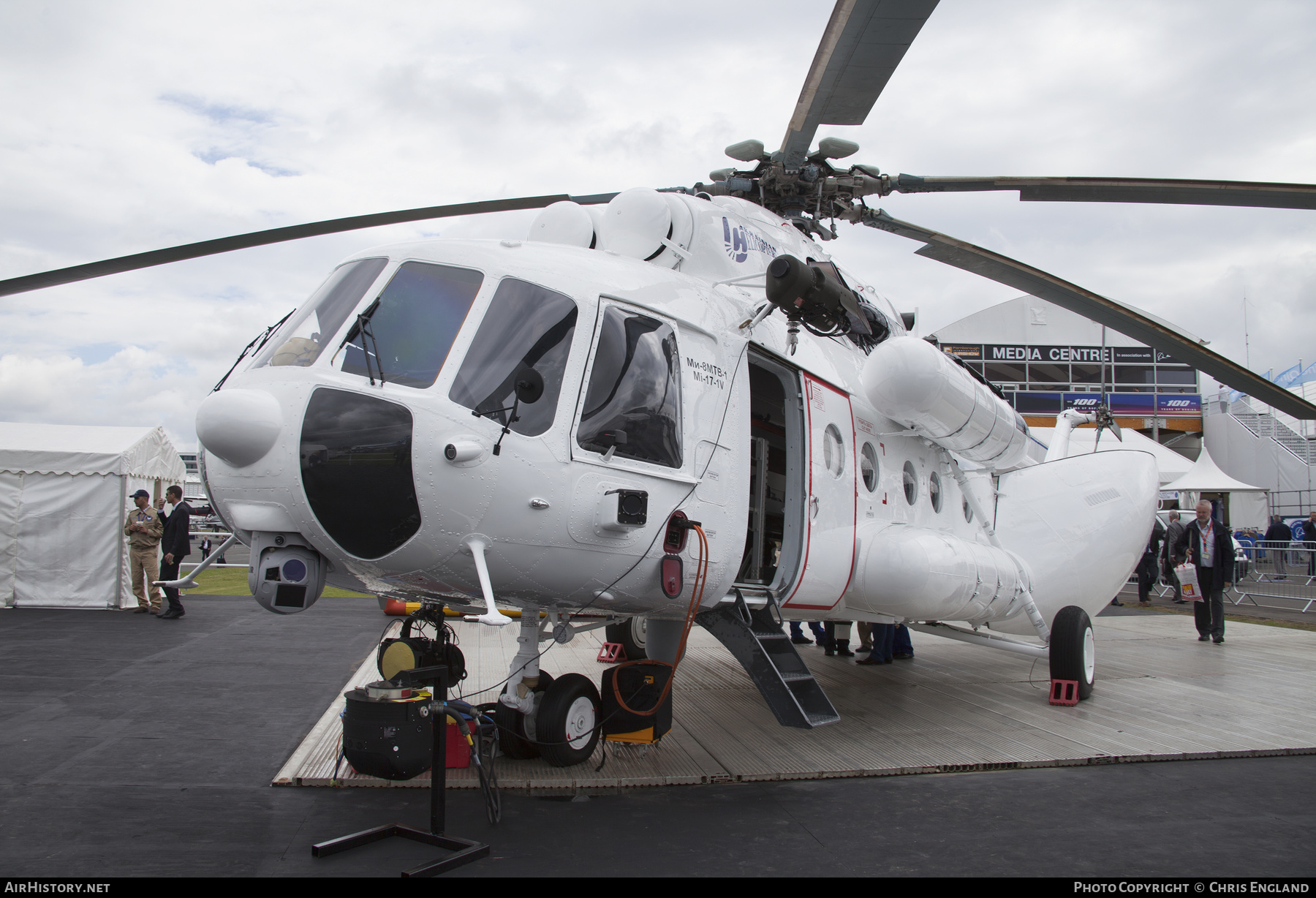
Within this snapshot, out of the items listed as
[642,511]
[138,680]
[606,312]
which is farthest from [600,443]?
[138,680]

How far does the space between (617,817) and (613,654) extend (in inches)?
186

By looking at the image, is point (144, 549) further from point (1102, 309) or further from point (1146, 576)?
point (1146, 576)

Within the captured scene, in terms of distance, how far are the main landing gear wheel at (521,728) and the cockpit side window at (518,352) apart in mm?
1967

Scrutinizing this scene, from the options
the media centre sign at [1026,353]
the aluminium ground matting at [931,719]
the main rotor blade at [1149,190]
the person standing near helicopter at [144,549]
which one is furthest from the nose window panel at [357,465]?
the media centre sign at [1026,353]

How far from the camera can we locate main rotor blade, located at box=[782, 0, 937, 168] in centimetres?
488

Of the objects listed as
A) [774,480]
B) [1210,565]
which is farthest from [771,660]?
[1210,565]

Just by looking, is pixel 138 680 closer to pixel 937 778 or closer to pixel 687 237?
pixel 687 237

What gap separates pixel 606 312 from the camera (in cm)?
483

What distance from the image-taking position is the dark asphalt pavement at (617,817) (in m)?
4.02

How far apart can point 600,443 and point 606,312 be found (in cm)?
77

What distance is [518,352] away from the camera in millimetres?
4406

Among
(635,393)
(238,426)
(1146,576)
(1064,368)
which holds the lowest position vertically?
(1146,576)

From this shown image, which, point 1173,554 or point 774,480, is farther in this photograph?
point 1173,554

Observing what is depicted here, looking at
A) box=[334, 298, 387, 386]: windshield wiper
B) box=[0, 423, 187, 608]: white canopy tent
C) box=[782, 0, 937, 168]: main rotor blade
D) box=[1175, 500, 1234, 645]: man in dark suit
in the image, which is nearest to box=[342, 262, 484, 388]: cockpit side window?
box=[334, 298, 387, 386]: windshield wiper
